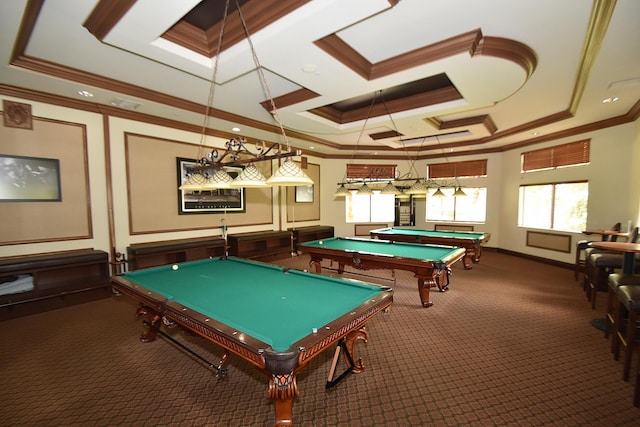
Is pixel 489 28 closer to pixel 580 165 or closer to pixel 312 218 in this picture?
pixel 580 165

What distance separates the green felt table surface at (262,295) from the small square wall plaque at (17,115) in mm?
Result: 2745

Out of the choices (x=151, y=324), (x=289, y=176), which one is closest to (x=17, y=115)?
(x=151, y=324)

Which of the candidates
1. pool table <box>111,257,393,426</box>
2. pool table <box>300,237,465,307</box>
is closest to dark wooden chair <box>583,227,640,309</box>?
pool table <box>300,237,465,307</box>

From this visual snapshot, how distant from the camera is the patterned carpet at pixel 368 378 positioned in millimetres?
1923

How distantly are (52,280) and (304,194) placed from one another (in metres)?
5.37

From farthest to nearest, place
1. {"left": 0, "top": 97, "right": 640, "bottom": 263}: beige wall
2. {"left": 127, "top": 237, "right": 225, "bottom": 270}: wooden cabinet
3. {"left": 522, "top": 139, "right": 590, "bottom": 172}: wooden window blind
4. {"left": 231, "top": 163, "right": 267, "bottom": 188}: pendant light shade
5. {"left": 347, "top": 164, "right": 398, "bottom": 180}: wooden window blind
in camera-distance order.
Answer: {"left": 347, "top": 164, "right": 398, "bottom": 180}: wooden window blind → {"left": 522, "top": 139, "right": 590, "bottom": 172}: wooden window blind → {"left": 127, "top": 237, "right": 225, "bottom": 270}: wooden cabinet → {"left": 0, "top": 97, "right": 640, "bottom": 263}: beige wall → {"left": 231, "top": 163, "right": 267, "bottom": 188}: pendant light shade

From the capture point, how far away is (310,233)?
7406 mm

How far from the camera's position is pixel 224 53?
2787 mm

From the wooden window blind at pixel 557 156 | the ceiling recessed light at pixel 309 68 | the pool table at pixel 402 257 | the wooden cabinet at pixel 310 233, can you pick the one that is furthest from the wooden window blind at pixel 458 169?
the ceiling recessed light at pixel 309 68

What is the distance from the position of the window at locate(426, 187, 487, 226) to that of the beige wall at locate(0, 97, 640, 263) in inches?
9.7

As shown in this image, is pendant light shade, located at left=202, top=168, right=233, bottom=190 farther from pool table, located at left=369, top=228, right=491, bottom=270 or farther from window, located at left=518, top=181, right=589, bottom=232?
window, located at left=518, top=181, right=589, bottom=232

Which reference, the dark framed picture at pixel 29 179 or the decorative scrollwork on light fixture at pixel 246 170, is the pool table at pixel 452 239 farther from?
the dark framed picture at pixel 29 179

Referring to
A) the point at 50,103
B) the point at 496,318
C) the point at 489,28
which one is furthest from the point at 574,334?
the point at 50,103

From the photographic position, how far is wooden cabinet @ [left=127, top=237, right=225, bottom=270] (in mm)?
4309
